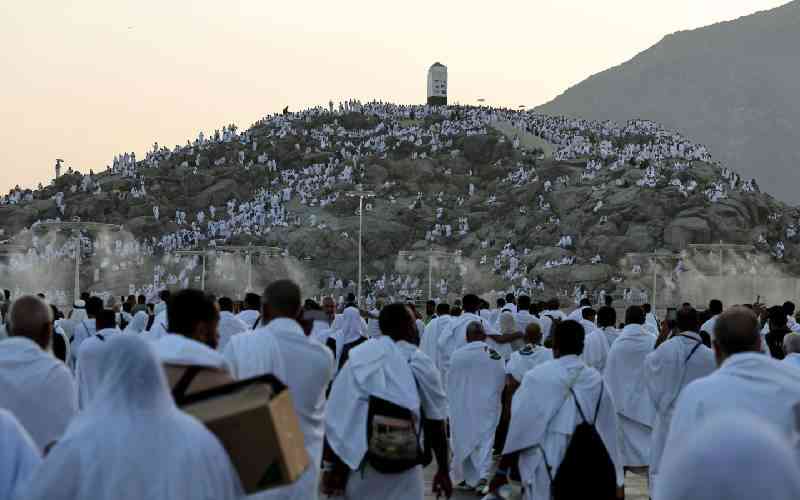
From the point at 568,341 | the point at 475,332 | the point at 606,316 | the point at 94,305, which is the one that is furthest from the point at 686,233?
the point at 568,341

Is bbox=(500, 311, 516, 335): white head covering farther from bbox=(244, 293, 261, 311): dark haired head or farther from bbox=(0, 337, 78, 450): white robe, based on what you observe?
bbox=(0, 337, 78, 450): white robe

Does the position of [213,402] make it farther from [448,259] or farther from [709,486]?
[448,259]

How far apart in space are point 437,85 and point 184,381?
136 metres

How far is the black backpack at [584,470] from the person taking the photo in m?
7.22

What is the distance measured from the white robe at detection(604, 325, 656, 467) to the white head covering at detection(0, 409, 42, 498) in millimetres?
9480

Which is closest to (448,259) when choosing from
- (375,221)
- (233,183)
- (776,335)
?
(375,221)

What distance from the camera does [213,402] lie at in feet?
14.6

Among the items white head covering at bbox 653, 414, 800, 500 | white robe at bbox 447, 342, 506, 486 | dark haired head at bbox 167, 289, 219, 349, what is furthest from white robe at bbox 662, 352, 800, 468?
A: white robe at bbox 447, 342, 506, 486

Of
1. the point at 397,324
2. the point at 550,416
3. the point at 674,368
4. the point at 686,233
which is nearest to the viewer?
the point at 550,416

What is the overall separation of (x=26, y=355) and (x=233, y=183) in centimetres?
9950

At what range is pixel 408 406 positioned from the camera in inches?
301

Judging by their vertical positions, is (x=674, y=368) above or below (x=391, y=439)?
below

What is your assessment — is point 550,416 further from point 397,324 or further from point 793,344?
point 793,344

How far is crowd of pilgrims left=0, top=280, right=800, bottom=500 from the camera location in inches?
155
